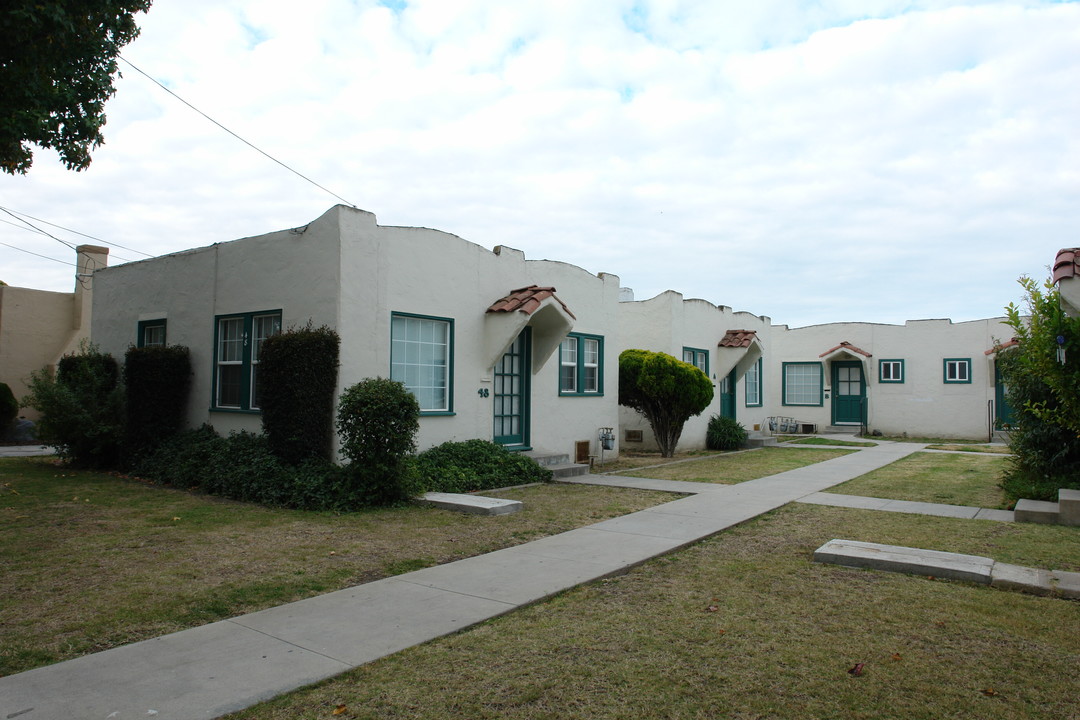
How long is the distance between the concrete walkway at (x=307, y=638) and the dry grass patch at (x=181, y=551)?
335mm

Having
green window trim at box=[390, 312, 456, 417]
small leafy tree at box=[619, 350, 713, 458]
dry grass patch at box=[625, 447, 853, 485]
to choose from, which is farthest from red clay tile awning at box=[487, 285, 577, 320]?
small leafy tree at box=[619, 350, 713, 458]

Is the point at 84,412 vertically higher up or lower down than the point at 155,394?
lower down

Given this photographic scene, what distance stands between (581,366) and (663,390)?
239 cm

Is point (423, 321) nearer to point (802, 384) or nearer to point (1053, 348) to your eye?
point (1053, 348)

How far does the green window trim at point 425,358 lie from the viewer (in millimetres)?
11539

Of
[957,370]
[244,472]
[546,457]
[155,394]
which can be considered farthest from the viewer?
[957,370]

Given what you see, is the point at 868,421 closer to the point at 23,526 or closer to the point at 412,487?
the point at 412,487

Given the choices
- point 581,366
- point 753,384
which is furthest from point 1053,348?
point 753,384

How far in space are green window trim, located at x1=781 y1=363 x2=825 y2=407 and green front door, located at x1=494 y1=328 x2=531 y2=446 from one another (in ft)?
56.3

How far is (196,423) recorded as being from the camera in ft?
42.5

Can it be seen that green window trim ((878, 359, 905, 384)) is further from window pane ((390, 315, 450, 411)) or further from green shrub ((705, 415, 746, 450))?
window pane ((390, 315, 450, 411))

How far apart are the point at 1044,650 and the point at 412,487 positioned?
724cm

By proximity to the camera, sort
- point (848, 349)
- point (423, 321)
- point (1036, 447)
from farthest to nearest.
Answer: point (848, 349) < point (423, 321) < point (1036, 447)

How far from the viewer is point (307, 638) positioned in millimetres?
4738
